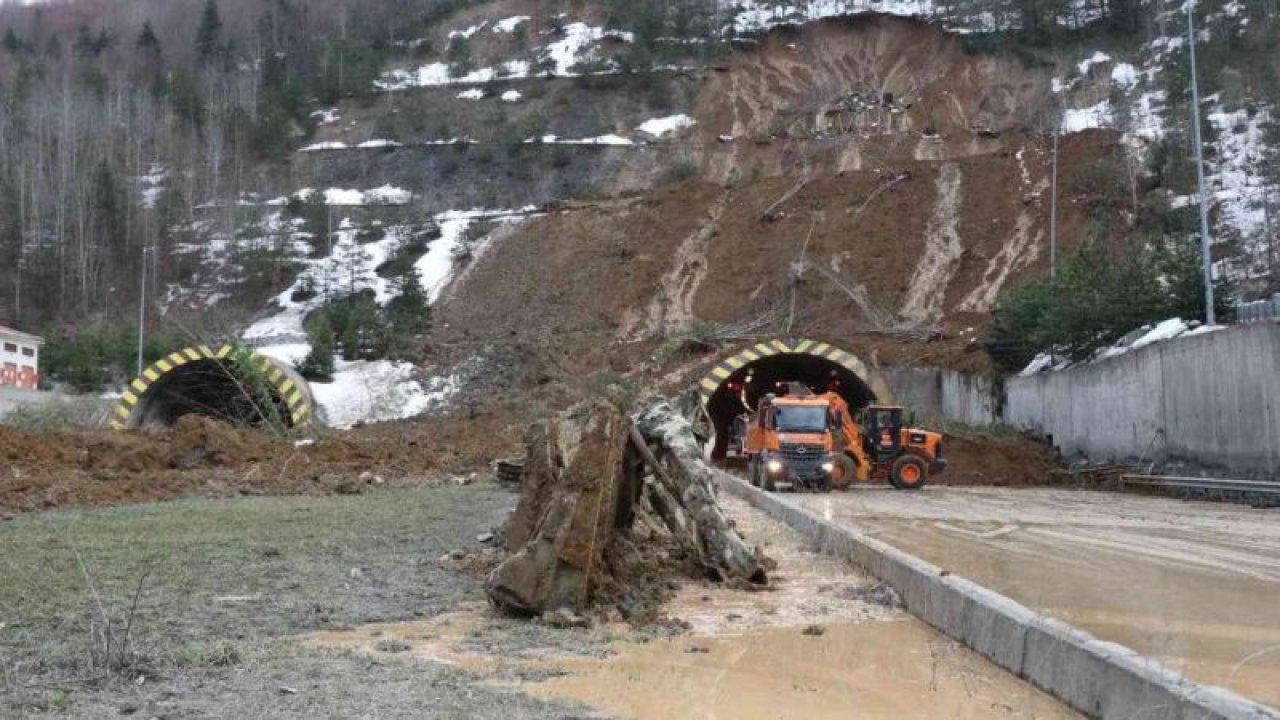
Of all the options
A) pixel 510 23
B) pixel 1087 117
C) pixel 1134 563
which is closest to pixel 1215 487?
pixel 1134 563

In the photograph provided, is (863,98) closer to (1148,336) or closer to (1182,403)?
(1148,336)

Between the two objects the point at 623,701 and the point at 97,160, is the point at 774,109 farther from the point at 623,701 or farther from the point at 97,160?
the point at 623,701

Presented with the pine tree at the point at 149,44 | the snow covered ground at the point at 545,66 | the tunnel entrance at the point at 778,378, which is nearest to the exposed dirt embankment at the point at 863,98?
the snow covered ground at the point at 545,66

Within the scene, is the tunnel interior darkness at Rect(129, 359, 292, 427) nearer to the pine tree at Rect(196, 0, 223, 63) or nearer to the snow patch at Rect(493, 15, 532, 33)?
the snow patch at Rect(493, 15, 532, 33)

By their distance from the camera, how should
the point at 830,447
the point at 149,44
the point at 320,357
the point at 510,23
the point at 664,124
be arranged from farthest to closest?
Answer: the point at 149,44 → the point at 510,23 → the point at 664,124 → the point at 320,357 → the point at 830,447

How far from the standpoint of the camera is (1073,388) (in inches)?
1023

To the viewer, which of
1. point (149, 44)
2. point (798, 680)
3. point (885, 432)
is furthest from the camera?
point (149, 44)

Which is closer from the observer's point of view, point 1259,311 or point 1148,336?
point 1259,311

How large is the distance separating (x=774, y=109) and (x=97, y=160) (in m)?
42.9

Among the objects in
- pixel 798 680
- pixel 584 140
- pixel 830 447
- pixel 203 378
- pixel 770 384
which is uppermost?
pixel 584 140

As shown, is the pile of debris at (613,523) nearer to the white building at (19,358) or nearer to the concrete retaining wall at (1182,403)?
the concrete retaining wall at (1182,403)

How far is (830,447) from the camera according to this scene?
2278 centimetres

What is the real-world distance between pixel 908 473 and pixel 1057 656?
18.6 meters

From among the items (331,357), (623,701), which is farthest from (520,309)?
(623,701)
